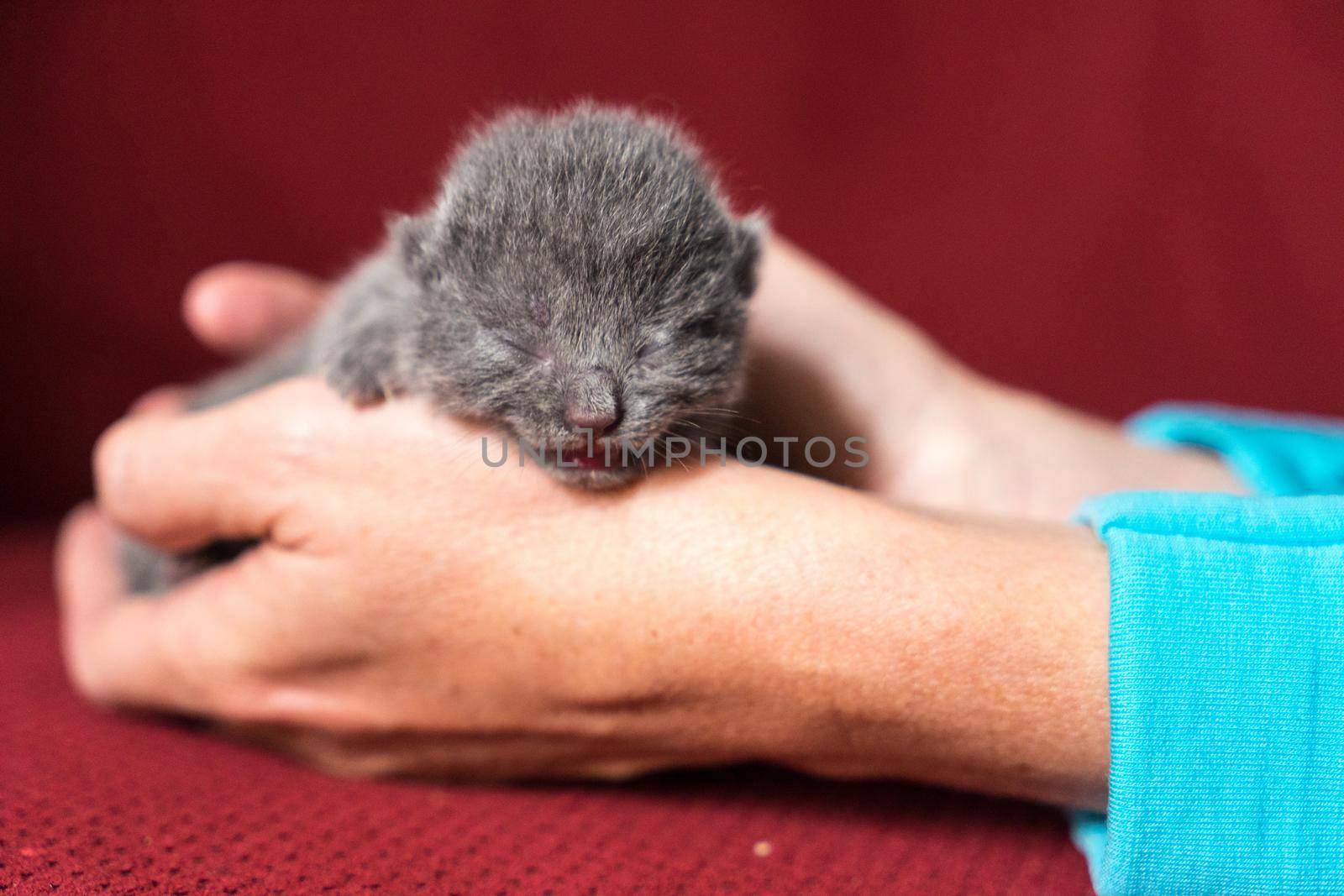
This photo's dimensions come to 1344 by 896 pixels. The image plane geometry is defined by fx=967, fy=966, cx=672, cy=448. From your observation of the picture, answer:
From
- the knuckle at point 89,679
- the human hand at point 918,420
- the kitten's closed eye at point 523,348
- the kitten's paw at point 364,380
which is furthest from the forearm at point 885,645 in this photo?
the knuckle at point 89,679

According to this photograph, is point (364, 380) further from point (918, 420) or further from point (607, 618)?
point (918, 420)

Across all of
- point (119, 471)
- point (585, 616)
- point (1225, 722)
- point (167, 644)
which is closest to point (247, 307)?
point (119, 471)

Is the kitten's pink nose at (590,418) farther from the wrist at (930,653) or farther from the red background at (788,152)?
Result: the red background at (788,152)

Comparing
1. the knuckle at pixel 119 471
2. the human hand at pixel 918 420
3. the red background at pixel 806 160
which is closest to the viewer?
the knuckle at pixel 119 471

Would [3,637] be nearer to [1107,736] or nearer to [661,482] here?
[661,482]

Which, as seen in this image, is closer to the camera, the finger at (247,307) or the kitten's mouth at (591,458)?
the kitten's mouth at (591,458)

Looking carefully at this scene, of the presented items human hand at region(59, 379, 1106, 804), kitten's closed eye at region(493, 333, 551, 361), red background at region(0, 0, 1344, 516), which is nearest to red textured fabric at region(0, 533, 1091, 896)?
human hand at region(59, 379, 1106, 804)

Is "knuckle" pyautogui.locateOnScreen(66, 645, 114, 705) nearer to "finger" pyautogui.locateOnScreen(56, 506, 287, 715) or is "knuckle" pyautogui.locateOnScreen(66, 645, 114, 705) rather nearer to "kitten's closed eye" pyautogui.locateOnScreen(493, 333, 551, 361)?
"finger" pyautogui.locateOnScreen(56, 506, 287, 715)
